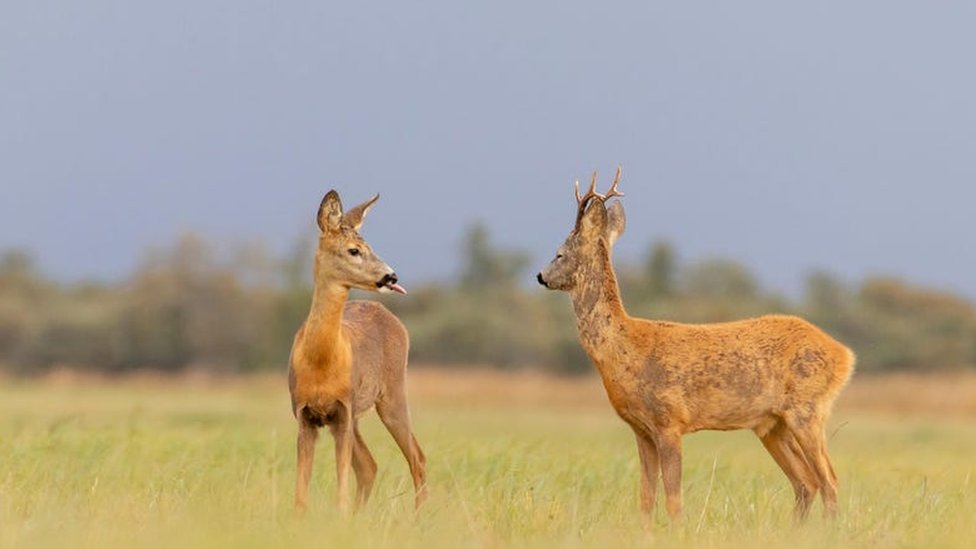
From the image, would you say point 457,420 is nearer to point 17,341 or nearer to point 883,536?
point 883,536

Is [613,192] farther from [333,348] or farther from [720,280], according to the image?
[720,280]

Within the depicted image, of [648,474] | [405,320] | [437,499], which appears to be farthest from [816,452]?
[405,320]

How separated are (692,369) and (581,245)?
1076 mm

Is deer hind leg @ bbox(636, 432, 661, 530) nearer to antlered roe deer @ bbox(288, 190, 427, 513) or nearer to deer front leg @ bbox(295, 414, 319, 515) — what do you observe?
antlered roe deer @ bbox(288, 190, 427, 513)

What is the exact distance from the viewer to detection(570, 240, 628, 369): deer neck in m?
11.1

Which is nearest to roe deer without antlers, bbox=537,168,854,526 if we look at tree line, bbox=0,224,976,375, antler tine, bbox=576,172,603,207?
antler tine, bbox=576,172,603,207

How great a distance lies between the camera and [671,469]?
408 inches

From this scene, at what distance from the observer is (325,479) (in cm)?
1188

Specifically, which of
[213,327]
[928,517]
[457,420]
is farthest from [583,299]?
[213,327]

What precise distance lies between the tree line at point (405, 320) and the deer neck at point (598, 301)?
42.4 meters

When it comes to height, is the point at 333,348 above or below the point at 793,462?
above

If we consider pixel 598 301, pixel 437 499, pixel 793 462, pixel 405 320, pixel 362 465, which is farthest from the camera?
pixel 405 320

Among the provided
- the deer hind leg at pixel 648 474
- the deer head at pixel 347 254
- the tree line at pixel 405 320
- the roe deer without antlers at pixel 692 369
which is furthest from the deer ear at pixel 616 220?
the tree line at pixel 405 320

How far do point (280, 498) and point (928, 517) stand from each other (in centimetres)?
386
